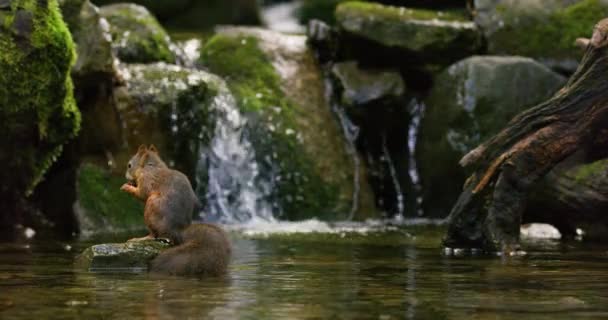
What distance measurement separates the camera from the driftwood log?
32.1 feet

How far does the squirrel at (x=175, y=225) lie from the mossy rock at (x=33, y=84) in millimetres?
3154

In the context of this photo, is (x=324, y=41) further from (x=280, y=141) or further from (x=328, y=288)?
(x=328, y=288)

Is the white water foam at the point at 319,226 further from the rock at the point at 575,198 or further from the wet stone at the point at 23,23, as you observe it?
the wet stone at the point at 23,23

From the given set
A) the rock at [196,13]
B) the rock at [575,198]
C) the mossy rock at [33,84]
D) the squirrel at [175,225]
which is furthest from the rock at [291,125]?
the squirrel at [175,225]

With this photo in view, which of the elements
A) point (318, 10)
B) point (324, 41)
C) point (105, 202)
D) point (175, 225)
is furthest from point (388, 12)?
point (175, 225)

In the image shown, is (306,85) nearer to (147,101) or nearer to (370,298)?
(147,101)

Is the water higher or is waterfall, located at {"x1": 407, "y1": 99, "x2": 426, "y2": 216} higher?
waterfall, located at {"x1": 407, "y1": 99, "x2": 426, "y2": 216}

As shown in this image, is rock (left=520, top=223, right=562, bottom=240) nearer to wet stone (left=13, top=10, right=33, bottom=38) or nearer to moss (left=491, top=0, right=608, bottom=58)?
moss (left=491, top=0, right=608, bottom=58)

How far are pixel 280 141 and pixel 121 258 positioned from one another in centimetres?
853

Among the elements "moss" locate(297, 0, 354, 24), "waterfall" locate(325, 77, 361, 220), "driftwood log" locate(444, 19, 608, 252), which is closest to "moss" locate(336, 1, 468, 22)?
"waterfall" locate(325, 77, 361, 220)

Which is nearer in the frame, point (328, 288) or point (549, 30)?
point (328, 288)

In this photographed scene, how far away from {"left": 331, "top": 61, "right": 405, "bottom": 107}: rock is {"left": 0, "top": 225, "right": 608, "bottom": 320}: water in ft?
22.1

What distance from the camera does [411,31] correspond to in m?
17.0

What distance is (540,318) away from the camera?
18.6 ft
